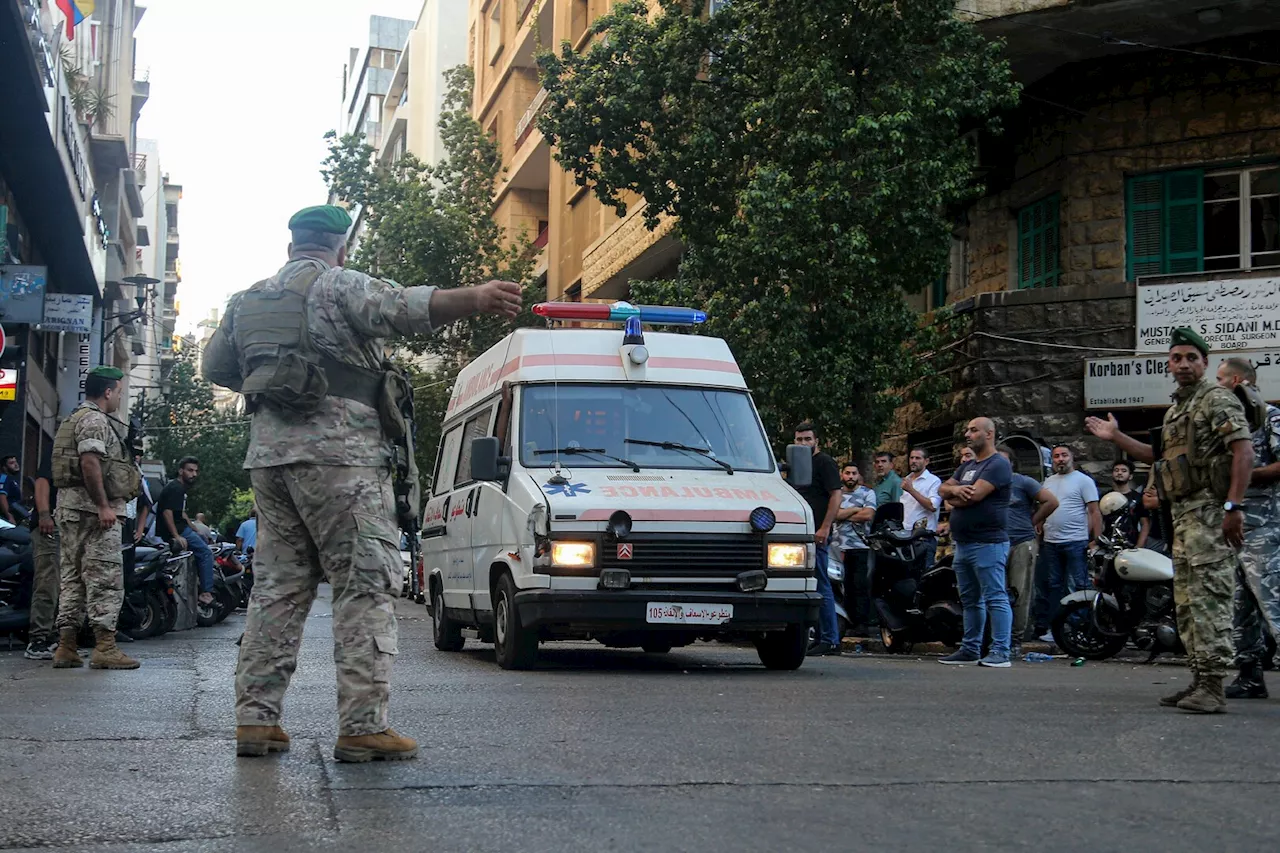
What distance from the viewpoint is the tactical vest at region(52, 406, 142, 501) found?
10617 mm

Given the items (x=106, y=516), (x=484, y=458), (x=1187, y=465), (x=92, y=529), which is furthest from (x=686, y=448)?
(x=1187, y=465)

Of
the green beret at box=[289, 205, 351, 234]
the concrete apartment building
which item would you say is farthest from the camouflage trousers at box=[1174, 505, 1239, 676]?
the concrete apartment building

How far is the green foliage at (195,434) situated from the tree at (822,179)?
46126mm

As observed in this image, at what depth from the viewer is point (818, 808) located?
462 cm

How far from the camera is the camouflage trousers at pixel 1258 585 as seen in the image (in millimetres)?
8352

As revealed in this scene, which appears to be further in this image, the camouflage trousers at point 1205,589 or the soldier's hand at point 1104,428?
the soldier's hand at point 1104,428

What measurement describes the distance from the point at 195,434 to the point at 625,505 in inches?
2251

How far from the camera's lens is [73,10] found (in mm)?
34781

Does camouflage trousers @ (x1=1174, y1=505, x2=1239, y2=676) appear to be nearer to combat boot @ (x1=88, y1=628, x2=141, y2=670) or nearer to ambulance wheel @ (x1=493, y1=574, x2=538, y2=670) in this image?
ambulance wheel @ (x1=493, y1=574, x2=538, y2=670)

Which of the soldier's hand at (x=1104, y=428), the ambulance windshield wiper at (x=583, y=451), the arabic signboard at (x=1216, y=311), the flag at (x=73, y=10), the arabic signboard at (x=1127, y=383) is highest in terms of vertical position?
the flag at (x=73, y=10)

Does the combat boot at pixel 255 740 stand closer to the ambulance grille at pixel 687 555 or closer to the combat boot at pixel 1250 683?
the ambulance grille at pixel 687 555

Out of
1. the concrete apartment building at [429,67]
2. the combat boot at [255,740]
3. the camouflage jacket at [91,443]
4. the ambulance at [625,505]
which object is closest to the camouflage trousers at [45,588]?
the camouflage jacket at [91,443]

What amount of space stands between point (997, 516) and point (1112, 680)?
182 centimetres

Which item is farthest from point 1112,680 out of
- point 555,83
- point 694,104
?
point 555,83
